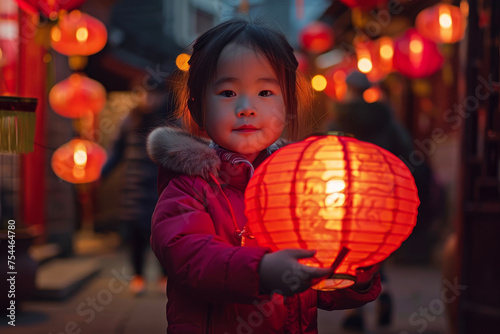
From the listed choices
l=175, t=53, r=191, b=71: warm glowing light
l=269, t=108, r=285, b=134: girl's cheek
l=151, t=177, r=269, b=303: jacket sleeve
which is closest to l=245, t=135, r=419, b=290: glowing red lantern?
l=151, t=177, r=269, b=303: jacket sleeve

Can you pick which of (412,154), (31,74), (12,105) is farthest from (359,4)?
(12,105)

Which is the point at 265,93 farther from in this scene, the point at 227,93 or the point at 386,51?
the point at 386,51

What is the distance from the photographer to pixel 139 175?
6352 mm

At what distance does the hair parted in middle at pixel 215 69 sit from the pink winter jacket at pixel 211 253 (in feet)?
0.49

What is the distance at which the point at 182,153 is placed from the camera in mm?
2055

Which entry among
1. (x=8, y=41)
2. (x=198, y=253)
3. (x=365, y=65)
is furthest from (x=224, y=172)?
(x=365, y=65)

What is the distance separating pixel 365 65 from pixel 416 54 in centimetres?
135

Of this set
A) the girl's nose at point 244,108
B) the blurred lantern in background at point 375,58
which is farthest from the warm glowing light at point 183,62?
the blurred lantern in background at point 375,58

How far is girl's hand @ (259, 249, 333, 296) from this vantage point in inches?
65.2

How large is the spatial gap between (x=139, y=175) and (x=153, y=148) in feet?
14.1

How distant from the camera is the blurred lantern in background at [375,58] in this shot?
9.39m

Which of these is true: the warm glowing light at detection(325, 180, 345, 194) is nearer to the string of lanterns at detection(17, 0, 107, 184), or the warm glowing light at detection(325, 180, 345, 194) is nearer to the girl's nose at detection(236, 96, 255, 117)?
the girl's nose at detection(236, 96, 255, 117)

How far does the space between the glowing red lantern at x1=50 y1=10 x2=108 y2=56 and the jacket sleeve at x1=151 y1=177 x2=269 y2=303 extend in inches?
224

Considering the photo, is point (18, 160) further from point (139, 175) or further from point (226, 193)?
point (226, 193)
